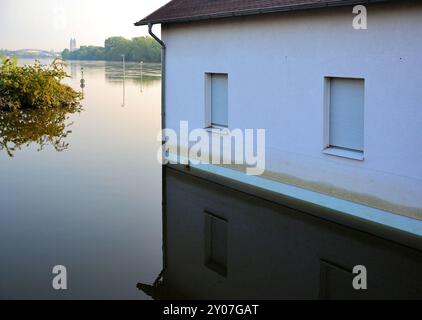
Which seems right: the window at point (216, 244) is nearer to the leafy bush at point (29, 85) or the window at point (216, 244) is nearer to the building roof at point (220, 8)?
the building roof at point (220, 8)

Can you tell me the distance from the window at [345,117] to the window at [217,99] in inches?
120

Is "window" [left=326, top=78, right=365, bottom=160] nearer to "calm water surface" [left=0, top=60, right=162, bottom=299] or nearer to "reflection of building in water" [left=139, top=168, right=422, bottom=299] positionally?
"reflection of building in water" [left=139, top=168, right=422, bottom=299]

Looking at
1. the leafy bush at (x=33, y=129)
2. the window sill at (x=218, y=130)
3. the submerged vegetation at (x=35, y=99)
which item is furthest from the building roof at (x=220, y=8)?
the submerged vegetation at (x=35, y=99)

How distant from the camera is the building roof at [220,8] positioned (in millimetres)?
8695

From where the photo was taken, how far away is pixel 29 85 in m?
25.3

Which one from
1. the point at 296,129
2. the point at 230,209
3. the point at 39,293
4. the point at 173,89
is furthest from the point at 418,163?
the point at 173,89

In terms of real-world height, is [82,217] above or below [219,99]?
below

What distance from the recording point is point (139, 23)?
43.3ft

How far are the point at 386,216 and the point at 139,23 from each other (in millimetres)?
7799

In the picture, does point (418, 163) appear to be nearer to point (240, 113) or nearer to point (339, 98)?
point (339, 98)

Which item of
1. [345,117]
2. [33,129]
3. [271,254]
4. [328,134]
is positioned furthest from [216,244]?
[33,129]

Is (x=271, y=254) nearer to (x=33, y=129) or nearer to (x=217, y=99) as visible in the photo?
(x=217, y=99)

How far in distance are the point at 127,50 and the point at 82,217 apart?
86393 millimetres

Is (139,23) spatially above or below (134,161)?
above
